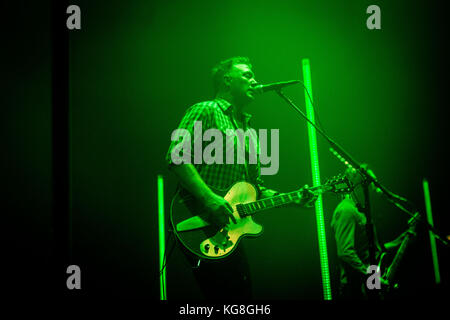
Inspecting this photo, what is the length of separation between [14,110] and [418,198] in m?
2.91

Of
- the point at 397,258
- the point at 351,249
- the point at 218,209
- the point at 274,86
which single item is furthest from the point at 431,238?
the point at 218,209

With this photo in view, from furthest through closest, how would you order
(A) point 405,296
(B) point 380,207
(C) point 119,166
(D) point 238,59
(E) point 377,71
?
(B) point 380,207
(E) point 377,71
(C) point 119,166
(D) point 238,59
(A) point 405,296

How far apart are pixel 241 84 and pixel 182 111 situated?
60 centimetres

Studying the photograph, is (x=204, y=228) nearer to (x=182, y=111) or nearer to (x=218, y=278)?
(x=218, y=278)

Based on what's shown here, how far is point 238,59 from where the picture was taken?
94.6 inches

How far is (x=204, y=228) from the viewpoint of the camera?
1.86 meters


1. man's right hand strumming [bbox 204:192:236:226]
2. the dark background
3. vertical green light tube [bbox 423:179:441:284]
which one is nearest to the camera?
man's right hand strumming [bbox 204:192:236:226]

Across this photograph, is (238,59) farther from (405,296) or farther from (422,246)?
(422,246)

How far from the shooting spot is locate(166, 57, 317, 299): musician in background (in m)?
Answer: 1.84

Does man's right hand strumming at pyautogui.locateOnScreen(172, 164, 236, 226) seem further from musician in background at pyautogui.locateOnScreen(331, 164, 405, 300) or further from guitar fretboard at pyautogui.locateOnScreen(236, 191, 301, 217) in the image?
musician in background at pyautogui.locateOnScreen(331, 164, 405, 300)

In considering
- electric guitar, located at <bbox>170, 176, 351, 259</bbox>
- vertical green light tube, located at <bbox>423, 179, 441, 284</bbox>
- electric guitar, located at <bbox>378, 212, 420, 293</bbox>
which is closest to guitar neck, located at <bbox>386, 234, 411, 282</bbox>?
electric guitar, located at <bbox>378, 212, 420, 293</bbox>

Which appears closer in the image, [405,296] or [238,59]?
[405,296]

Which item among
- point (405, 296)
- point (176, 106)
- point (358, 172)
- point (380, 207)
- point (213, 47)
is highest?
point (213, 47)

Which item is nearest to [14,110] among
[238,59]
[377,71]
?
[238,59]
